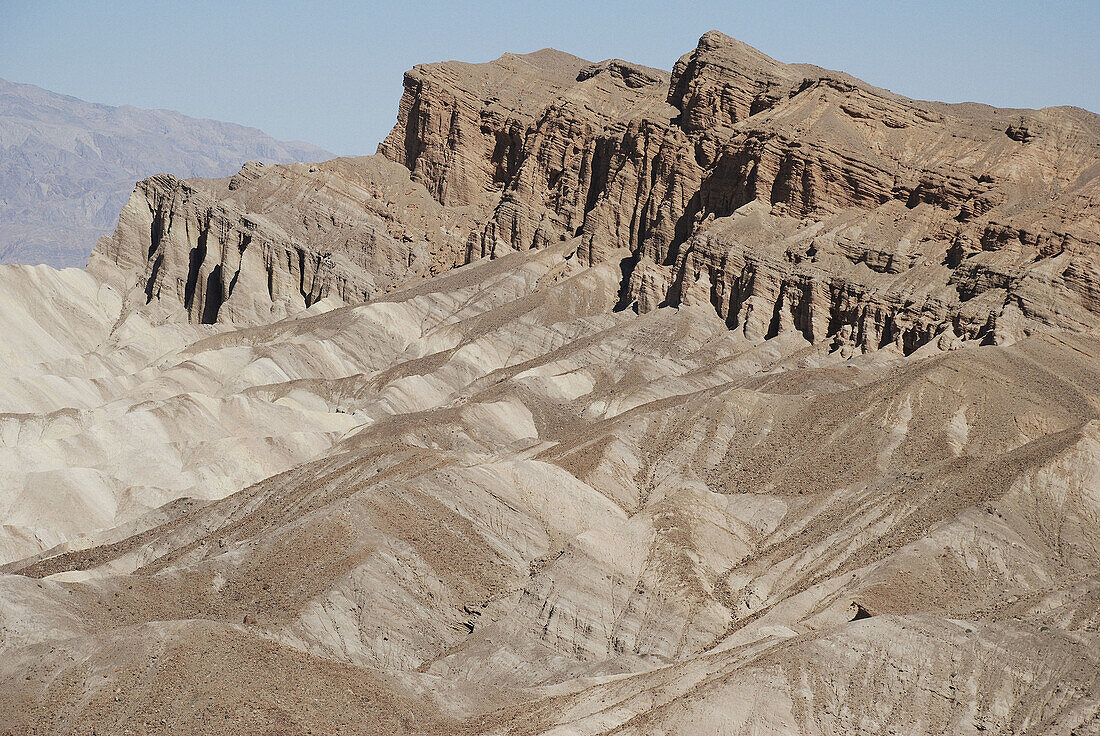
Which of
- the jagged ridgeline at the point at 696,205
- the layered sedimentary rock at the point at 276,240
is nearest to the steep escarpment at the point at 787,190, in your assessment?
the jagged ridgeline at the point at 696,205

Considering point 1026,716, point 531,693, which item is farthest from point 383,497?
point 1026,716

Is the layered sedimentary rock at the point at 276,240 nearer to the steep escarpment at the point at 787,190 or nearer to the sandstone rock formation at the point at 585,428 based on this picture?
the sandstone rock formation at the point at 585,428

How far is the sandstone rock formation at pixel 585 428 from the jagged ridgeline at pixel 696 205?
0.30 metres

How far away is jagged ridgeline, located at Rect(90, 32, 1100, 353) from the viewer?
2741 inches

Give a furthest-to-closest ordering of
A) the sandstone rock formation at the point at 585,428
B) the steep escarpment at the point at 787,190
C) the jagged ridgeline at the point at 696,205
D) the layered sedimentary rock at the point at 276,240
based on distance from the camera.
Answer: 1. the layered sedimentary rock at the point at 276,240
2. the jagged ridgeline at the point at 696,205
3. the steep escarpment at the point at 787,190
4. the sandstone rock formation at the point at 585,428

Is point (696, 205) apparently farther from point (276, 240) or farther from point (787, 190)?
point (276, 240)

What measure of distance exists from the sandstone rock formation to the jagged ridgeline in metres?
0.30

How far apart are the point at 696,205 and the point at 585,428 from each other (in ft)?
97.2

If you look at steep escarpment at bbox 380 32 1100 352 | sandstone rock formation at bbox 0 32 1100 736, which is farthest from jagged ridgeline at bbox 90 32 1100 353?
sandstone rock formation at bbox 0 32 1100 736

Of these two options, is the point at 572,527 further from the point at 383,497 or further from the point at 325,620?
the point at 325,620

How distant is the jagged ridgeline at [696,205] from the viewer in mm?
69625

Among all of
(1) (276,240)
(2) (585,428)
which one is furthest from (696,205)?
(1) (276,240)

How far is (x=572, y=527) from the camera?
155 feet

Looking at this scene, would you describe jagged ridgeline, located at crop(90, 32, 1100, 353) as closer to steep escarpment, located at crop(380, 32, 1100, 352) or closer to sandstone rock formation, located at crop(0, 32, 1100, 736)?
steep escarpment, located at crop(380, 32, 1100, 352)
